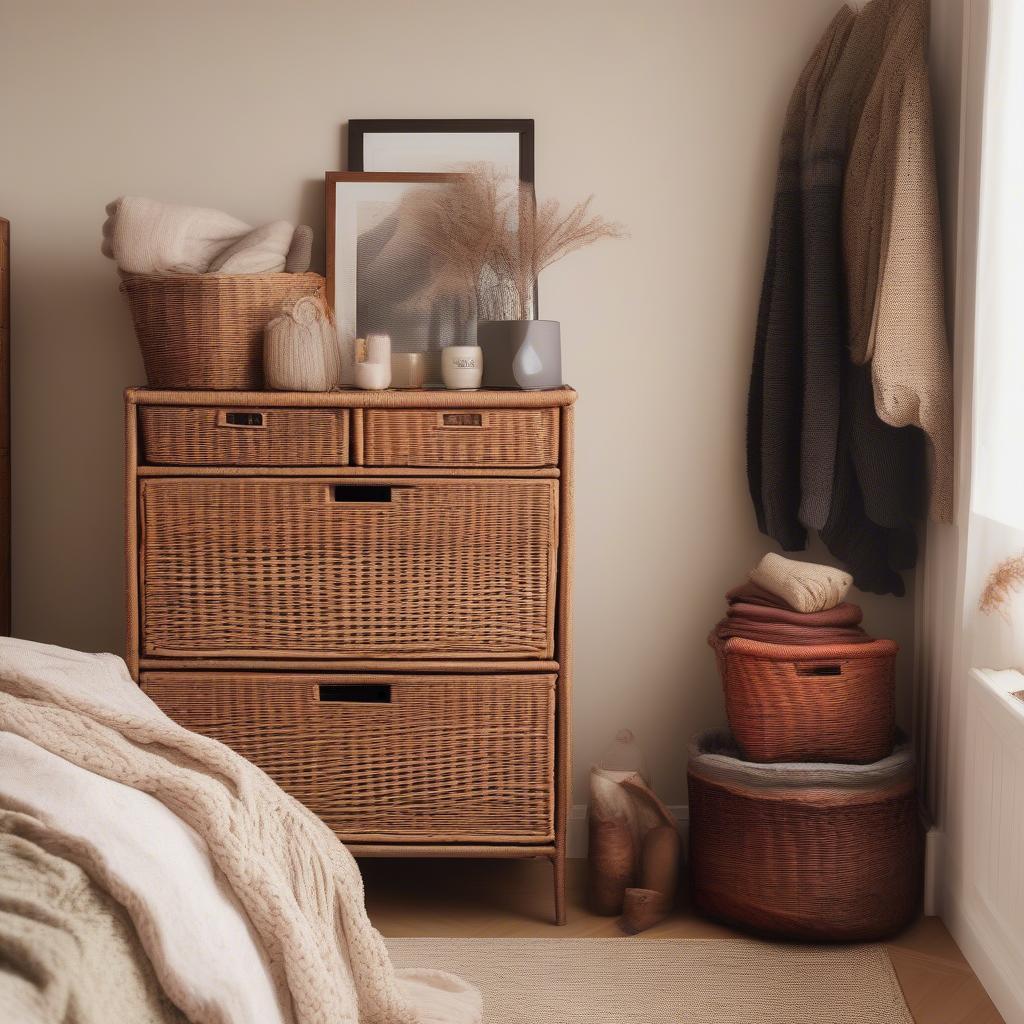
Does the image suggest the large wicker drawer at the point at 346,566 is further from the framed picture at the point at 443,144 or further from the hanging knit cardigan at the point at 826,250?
the framed picture at the point at 443,144

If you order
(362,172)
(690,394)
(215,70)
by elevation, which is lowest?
(690,394)

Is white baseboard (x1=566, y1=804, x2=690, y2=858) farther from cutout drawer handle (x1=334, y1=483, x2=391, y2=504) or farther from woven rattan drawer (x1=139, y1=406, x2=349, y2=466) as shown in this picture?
woven rattan drawer (x1=139, y1=406, x2=349, y2=466)

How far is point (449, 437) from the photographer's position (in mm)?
2477

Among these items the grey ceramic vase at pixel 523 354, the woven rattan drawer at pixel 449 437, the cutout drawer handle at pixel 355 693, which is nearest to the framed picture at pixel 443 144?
the grey ceramic vase at pixel 523 354

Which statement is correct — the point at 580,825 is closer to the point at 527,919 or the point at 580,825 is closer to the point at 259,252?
the point at 527,919

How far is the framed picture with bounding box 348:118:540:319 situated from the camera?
2.83m

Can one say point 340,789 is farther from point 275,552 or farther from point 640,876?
point 640,876

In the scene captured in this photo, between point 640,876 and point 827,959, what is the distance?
435 millimetres

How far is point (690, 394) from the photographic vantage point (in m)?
2.90

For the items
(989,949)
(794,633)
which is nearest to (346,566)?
(794,633)

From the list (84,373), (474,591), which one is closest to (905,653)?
(474,591)

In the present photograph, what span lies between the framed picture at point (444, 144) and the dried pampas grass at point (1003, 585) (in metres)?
1.19

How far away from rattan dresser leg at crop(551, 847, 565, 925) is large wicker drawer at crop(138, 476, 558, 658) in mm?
447

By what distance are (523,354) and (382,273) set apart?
48cm
